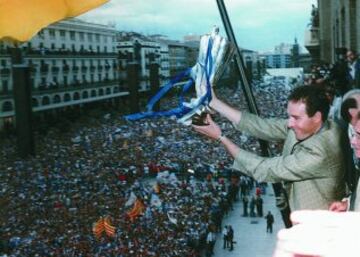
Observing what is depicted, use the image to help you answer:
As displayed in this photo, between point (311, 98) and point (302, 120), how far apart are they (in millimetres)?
85

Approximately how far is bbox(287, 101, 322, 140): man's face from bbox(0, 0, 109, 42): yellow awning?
3.60 feet

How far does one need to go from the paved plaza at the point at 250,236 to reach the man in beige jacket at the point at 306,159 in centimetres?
1008

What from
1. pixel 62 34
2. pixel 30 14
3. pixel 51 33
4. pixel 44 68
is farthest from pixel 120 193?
pixel 62 34

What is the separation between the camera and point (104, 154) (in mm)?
24422

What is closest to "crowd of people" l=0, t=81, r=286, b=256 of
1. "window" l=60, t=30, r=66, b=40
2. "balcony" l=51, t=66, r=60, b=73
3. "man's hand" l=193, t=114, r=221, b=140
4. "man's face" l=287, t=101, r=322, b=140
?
"man's hand" l=193, t=114, r=221, b=140

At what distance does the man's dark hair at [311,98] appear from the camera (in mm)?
1849

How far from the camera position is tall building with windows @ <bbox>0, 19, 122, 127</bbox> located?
34125 mm

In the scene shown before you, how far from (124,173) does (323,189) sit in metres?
19.4

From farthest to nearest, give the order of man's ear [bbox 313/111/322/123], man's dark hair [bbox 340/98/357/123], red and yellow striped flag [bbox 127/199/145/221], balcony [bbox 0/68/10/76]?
1. balcony [bbox 0/68/10/76]
2. red and yellow striped flag [bbox 127/199/145/221]
3. man's dark hair [bbox 340/98/357/123]
4. man's ear [bbox 313/111/322/123]

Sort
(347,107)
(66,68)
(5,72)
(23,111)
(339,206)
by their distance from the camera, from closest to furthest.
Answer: (339,206) → (347,107) → (23,111) → (5,72) → (66,68)

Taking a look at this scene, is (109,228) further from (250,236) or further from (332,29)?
(332,29)

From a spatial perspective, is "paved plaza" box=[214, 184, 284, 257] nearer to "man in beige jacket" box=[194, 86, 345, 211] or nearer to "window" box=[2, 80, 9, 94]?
"man in beige jacket" box=[194, 86, 345, 211]

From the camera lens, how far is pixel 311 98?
1.85m

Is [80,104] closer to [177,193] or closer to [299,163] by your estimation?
[177,193]
